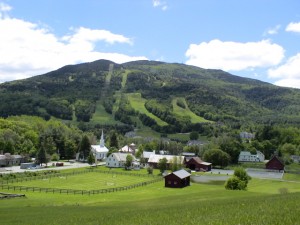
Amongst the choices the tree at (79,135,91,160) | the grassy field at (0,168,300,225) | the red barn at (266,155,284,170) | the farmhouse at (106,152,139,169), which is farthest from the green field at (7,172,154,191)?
the red barn at (266,155,284,170)

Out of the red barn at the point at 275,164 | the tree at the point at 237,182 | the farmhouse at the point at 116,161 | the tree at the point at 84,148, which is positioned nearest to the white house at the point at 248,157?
the red barn at the point at 275,164

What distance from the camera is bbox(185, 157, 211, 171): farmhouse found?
10269 centimetres

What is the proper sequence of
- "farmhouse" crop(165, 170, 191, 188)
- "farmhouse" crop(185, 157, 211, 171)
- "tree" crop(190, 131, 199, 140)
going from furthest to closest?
"tree" crop(190, 131, 199, 140) → "farmhouse" crop(185, 157, 211, 171) → "farmhouse" crop(165, 170, 191, 188)

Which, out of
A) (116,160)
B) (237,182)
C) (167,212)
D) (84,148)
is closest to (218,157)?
(116,160)

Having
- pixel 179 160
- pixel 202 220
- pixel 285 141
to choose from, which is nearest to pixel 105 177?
pixel 179 160

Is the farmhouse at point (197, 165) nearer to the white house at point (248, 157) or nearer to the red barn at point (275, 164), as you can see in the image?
the red barn at point (275, 164)

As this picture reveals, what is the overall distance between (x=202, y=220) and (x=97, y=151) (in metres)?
116

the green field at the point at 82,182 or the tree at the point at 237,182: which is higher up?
the tree at the point at 237,182

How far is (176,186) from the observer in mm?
65125

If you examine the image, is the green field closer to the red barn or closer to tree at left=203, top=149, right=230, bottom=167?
tree at left=203, top=149, right=230, bottom=167

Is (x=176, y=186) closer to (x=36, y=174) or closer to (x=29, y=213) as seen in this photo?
(x=36, y=174)

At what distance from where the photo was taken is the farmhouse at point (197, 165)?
103 m

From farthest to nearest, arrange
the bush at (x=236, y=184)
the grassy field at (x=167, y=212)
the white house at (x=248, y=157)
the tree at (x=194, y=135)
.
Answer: the tree at (x=194, y=135) < the white house at (x=248, y=157) < the bush at (x=236, y=184) < the grassy field at (x=167, y=212)

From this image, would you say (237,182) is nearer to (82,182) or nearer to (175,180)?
(175,180)
